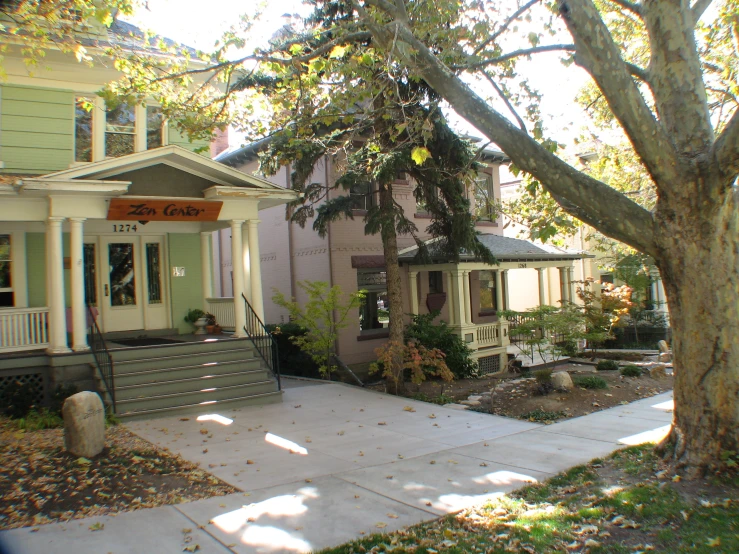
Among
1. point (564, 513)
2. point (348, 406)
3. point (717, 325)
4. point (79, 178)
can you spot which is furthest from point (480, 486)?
point (79, 178)

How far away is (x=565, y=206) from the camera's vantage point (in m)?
6.27

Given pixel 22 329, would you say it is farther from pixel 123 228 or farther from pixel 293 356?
pixel 293 356

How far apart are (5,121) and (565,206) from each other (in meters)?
10.9

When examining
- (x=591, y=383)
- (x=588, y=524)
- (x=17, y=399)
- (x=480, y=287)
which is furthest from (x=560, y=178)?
(x=480, y=287)

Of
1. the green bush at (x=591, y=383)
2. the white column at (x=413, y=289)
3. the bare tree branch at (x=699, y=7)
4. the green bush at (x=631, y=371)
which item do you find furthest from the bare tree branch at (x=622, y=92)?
the white column at (x=413, y=289)

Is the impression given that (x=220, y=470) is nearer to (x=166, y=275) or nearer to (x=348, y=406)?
(x=348, y=406)

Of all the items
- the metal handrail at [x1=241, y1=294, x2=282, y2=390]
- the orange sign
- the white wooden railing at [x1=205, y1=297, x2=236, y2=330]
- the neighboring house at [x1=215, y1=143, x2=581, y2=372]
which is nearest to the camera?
the orange sign

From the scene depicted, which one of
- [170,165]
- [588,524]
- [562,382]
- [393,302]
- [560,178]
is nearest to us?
[588,524]

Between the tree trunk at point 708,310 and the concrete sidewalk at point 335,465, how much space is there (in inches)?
68.5

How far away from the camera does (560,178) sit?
6.09m

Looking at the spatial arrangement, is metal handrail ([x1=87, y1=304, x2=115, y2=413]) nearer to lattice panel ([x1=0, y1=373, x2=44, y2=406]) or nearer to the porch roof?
lattice panel ([x1=0, y1=373, x2=44, y2=406])

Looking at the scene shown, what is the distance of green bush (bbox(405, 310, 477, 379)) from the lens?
15453 mm

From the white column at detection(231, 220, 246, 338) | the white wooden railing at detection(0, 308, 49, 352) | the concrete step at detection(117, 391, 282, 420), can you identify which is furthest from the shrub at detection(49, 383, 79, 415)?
the white column at detection(231, 220, 246, 338)

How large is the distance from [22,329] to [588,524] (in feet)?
32.6
